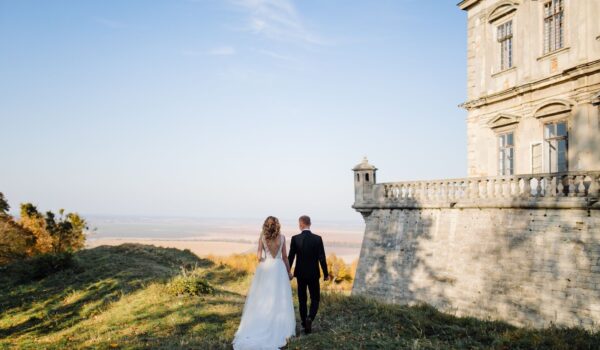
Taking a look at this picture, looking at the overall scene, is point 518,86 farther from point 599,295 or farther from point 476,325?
point 476,325

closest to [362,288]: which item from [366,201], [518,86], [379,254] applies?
[379,254]

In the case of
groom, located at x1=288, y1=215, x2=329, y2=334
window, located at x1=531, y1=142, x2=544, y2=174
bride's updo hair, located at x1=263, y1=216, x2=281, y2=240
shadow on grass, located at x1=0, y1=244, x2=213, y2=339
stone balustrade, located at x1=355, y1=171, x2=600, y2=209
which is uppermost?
window, located at x1=531, y1=142, x2=544, y2=174

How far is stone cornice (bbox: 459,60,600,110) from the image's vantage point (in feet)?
48.6

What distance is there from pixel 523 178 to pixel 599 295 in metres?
3.98

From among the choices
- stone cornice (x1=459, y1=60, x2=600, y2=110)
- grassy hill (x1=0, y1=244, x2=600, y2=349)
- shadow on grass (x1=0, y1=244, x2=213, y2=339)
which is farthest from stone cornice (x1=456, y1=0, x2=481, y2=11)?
shadow on grass (x1=0, y1=244, x2=213, y2=339)

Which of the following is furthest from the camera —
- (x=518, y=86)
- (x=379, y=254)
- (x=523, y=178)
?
(x=379, y=254)

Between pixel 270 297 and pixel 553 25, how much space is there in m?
15.4

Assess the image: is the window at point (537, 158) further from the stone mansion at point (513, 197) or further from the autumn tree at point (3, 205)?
the autumn tree at point (3, 205)

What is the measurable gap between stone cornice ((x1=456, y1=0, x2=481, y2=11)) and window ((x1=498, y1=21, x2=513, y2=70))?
2013mm

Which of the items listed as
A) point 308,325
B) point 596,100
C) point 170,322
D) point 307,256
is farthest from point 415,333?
point 596,100

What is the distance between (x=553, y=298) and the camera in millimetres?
12555

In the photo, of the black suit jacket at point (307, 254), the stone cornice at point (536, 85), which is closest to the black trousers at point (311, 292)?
the black suit jacket at point (307, 254)

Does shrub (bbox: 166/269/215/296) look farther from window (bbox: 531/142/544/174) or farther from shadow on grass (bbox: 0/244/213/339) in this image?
window (bbox: 531/142/544/174)

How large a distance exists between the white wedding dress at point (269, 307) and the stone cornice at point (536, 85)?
42.5 feet
